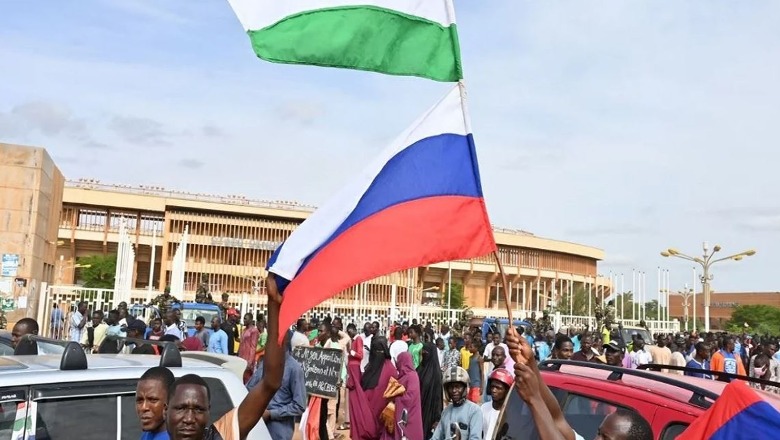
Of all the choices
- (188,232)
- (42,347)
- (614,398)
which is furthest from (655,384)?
(188,232)

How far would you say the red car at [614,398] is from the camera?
385 cm

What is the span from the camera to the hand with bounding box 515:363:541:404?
301cm

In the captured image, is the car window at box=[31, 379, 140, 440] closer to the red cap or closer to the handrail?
the handrail

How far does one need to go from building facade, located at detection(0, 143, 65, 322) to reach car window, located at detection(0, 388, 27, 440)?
15795 millimetres

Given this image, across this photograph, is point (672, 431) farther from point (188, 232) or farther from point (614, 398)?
point (188, 232)

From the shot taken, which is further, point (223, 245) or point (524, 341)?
point (223, 245)

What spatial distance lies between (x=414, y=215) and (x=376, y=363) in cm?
467

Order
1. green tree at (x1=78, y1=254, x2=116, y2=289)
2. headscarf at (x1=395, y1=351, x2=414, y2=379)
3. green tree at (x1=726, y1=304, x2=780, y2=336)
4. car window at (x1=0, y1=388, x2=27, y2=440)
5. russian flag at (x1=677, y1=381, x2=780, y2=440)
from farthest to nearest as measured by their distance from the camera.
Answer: green tree at (x1=726, y1=304, x2=780, y2=336), green tree at (x1=78, y1=254, x2=116, y2=289), headscarf at (x1=395, y1=351, x2=414, y2=379), car window at (x1=0, y1=388, x2=27, y2=440), russian flag at (x1=677, y1=381, x2=780, y2=440)

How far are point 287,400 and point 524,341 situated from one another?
3.92m

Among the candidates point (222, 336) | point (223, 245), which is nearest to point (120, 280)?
point (222, 336)

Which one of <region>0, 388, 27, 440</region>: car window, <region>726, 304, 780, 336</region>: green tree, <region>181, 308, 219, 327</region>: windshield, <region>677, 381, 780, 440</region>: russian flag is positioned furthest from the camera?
<region>726, 304, 780, 336</region>: green tree

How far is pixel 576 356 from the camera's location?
907 centimetres

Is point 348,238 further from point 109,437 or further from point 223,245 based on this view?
point 223,245

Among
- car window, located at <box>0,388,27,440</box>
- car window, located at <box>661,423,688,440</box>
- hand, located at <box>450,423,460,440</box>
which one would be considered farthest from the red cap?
car window, located at <box>0,388,27,440</box>
